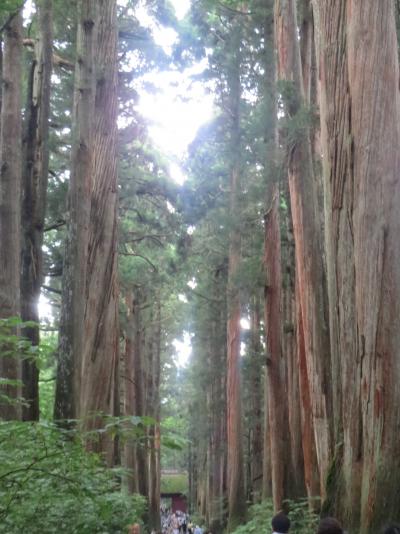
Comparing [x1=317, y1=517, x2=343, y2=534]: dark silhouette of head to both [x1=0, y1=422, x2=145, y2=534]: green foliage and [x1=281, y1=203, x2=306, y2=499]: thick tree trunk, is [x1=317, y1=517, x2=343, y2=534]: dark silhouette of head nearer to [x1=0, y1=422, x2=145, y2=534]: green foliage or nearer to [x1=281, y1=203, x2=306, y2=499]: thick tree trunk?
[x1=0, y1=422, x2=145, y2=534]: green foliage

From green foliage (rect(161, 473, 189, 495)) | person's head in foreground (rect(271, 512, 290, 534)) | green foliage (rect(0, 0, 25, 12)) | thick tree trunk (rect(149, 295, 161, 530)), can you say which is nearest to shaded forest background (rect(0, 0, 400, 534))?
person's head in foreground (rect(271, 512, 290, 534))

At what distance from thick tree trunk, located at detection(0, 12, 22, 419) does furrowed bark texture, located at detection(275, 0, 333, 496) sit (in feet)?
14.4

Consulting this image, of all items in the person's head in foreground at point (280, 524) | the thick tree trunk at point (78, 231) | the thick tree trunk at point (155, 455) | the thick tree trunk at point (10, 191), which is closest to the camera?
the person's head in foreground at point (280, 524)

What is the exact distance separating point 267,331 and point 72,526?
1128 centimetres

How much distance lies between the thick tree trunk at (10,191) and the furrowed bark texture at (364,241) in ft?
13.8

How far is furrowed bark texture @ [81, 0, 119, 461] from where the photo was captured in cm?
770

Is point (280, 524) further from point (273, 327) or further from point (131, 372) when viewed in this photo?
point (131, 372)

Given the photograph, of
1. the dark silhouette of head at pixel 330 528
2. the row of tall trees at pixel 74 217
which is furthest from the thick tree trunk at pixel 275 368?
the dark silhouette of head at pixel 330 528

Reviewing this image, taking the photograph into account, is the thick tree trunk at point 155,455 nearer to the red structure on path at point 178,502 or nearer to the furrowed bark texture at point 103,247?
the furrowed bark texture at point 103,247

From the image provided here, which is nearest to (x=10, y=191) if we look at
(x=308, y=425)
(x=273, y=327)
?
(x=308, y=425)

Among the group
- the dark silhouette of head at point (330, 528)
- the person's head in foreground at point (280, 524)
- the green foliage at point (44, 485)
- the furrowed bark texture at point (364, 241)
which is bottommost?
the person's head in foreground at point (280, 524)

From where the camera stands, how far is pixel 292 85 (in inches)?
408

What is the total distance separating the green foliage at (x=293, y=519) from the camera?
10.1 meters

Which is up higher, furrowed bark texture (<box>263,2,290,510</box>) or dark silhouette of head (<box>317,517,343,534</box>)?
furrowed bark texture (<box>263,2,290,510</box>)
